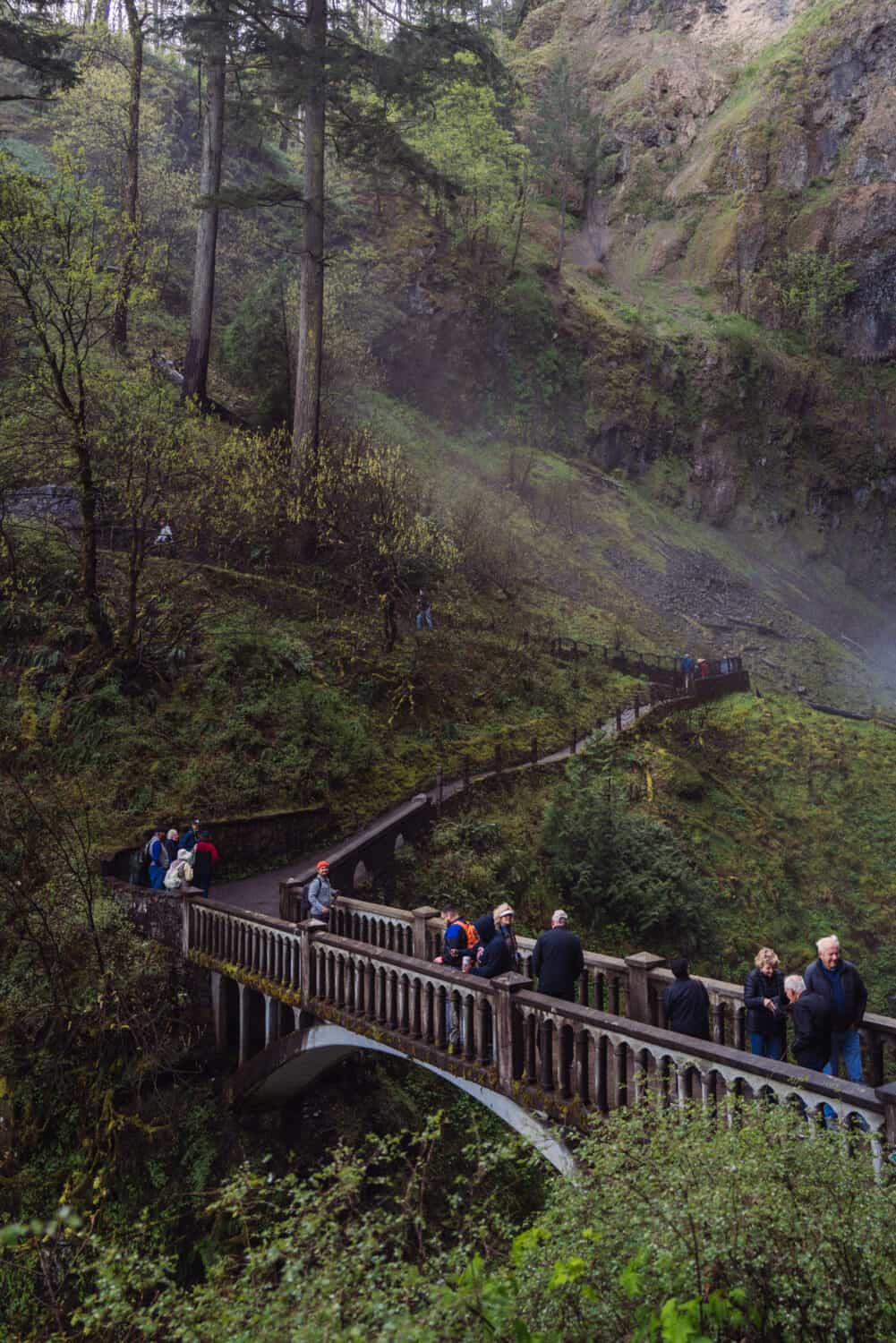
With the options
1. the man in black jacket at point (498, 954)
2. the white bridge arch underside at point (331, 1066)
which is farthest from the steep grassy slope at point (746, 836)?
the man in black jacket at point (498, 954)

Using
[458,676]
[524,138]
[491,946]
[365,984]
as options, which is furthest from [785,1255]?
[524,138]

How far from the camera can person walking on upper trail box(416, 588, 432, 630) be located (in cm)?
2564

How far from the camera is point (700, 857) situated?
20328mm

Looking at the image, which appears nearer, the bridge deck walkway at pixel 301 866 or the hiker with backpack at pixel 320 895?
the hiker with backpack at pixel 320 895

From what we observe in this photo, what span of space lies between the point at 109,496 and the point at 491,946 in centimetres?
1706

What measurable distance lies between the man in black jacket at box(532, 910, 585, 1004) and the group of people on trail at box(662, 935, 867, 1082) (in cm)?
93

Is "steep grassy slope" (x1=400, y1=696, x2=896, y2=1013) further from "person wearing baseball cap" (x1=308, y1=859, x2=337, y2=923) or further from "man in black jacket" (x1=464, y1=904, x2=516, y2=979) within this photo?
"man in black jacket" (x1=464, y1=904, x2=516, y2=979)

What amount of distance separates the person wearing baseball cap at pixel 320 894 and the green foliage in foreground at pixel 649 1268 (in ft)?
21.0

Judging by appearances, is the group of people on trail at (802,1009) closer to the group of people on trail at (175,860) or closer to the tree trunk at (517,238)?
the group of people on trail at (175,860)

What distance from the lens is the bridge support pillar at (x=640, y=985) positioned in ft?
26.9

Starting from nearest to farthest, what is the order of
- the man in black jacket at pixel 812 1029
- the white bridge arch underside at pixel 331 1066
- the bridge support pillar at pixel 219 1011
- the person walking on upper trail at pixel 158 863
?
the man in black jacket at pixel 812 1029
the white bridge arch underside at pixel 331 1066
the bridge support pillar at pixel 219 1011
the person walking on upper trail at pixel 158 863

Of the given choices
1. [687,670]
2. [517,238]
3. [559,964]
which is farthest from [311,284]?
[517,238]

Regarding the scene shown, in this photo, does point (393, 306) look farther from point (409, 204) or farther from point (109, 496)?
point (109, 496)

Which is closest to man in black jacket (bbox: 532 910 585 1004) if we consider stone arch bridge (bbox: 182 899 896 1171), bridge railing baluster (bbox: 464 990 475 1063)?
stone arch bridge (bbox: 182 899 896 1171)
